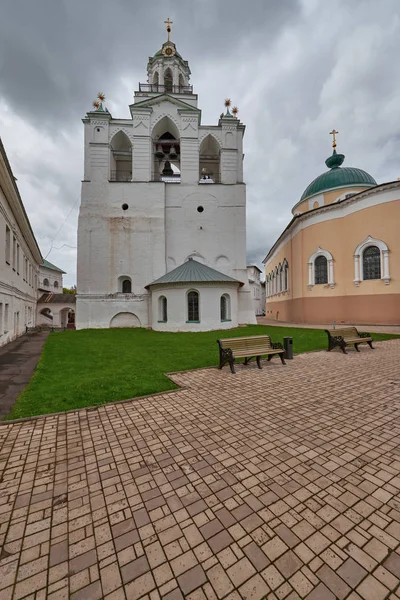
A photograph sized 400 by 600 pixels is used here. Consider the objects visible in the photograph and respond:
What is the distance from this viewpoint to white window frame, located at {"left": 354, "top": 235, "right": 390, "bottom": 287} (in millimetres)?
19969

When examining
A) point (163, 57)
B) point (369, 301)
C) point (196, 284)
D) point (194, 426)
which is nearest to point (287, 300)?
point (369, 301)

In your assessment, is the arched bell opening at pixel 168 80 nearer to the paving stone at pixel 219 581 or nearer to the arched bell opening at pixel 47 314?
the arched bell opening at pixel 47 314

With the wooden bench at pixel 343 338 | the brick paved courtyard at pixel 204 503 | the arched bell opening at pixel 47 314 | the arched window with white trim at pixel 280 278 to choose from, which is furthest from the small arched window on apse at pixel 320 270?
the arched bell opening at pixel 47 314

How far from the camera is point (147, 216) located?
2442cm

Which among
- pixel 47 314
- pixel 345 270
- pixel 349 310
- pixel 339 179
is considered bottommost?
pixel 47 314

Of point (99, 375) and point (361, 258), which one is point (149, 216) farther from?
point (99, 375)

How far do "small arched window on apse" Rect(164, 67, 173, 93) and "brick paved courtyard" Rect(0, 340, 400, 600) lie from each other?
3731 centimetres

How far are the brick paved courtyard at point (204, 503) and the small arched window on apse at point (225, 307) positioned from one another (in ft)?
49.2

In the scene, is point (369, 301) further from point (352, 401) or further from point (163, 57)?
point (163, 57)

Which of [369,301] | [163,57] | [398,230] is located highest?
[163,57]

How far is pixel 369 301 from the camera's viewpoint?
68.0 feet

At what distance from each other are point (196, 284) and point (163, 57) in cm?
2957

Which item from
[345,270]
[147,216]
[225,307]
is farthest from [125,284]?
[345,270]

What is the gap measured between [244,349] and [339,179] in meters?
29.8
